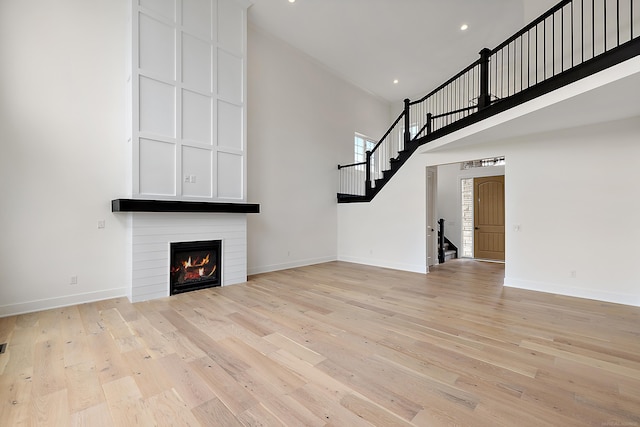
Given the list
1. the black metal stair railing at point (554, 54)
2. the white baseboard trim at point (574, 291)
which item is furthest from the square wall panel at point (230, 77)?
the white baseboard trim at point (574, 291)

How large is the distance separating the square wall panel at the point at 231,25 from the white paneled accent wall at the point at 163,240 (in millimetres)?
3079

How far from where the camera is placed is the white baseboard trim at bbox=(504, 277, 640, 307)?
3.86m

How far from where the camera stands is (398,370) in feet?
7.11

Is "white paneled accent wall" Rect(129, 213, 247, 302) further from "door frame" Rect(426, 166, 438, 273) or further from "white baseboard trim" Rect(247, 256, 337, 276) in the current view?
"door frame" Rect(426, 166, 438, 273)

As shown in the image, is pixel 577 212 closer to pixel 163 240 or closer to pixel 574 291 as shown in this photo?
pixel 574 291

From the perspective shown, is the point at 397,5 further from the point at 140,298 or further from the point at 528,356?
the point at 140,298

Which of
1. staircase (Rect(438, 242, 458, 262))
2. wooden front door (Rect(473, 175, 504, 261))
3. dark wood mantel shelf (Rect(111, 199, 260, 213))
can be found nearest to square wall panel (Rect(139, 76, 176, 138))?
dark wood mantel shelf (Rect(111, 199, 260, 213))

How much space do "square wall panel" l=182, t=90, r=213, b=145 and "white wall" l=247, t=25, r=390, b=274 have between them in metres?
1.14

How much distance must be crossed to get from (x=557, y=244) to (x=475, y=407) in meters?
4.00

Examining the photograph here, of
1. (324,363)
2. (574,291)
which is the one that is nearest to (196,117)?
(324,363)

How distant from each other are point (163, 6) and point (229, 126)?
1.93 meters

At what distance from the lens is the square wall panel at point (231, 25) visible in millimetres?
4824

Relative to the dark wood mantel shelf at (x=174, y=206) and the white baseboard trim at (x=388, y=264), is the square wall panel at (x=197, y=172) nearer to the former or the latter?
the dark wood mantel shelf at (x=174, y=206)

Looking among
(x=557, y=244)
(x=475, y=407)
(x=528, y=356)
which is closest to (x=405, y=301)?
(x=528, y=356)
